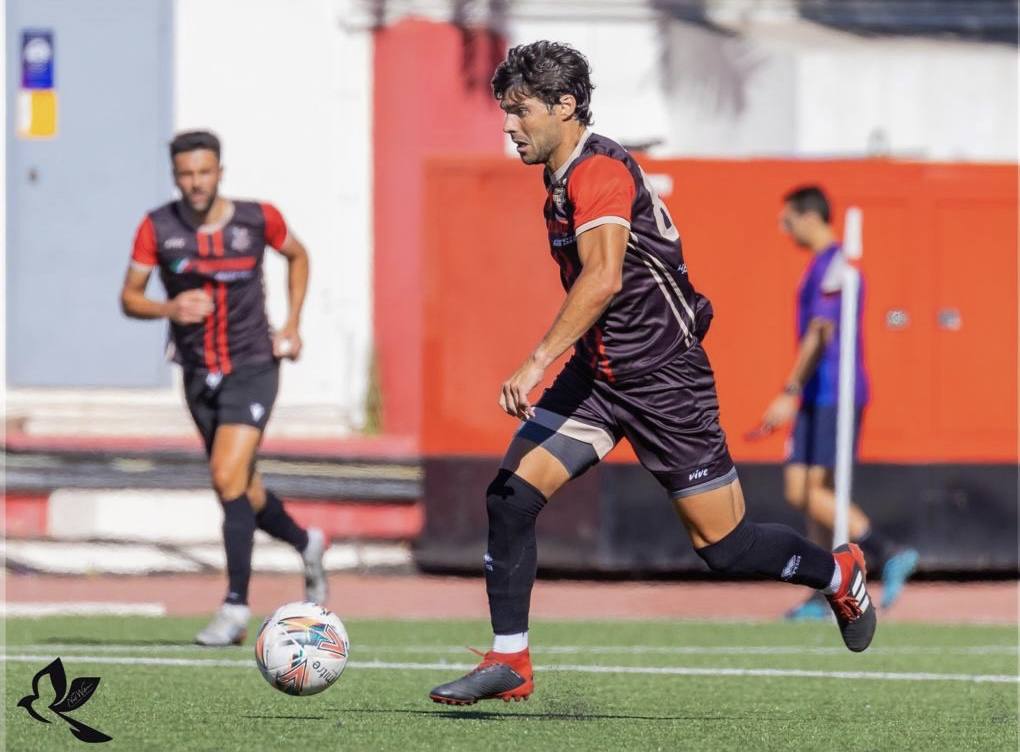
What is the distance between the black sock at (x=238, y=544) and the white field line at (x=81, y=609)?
2044 mm

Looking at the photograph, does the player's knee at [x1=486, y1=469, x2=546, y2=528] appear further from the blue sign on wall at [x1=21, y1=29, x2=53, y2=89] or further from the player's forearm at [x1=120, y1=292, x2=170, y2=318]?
the blue sign on wall at [x1=21, y1=29, x2=53, y2=89]

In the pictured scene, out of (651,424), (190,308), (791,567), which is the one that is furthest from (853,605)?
(190,308)

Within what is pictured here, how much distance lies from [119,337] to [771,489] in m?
4.92

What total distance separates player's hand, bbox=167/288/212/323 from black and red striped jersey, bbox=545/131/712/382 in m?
2.90

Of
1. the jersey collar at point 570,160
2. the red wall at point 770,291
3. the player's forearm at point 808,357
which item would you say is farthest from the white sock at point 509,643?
the red wall at point 770,291

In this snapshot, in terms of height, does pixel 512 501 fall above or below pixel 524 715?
above

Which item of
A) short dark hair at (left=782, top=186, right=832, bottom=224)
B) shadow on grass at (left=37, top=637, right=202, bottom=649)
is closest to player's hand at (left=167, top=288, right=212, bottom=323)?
shadow on grass at (left=37, top=637, right=202, bottom=649)

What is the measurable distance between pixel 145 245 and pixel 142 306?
0.88 feet

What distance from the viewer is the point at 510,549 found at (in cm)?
661

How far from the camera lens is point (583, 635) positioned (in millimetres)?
10133

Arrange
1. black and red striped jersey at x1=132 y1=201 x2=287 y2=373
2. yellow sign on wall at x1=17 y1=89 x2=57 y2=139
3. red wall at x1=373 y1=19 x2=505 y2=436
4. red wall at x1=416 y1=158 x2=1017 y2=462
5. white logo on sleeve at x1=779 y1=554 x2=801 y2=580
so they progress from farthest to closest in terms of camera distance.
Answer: red wall at x1=373 y1=19 x2=505 y2=436, yellow sign on wall at x1=17 y1=89 x2=57 y2=139, red wall at x1=416 y1=158 x2=1017 y2=462, black and red striped jersey at x1=132 y1=201 x2=287 y2=373, white logo on sleeve at x1=779 y1=554 x2=801 y2=580

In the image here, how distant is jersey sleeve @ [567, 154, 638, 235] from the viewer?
20.9 ft

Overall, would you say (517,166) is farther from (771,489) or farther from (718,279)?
(771,489)

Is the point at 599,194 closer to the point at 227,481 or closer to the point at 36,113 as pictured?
the point at 227,481
